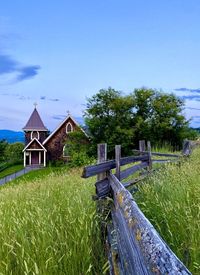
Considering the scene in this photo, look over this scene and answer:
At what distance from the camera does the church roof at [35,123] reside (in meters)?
57.0

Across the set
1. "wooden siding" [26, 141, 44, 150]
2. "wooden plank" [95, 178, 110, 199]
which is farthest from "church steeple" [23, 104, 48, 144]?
"wooden plank" [95, 178, 110, 199]

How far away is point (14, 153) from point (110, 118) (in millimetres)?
26726

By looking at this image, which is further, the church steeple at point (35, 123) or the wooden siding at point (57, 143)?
the church steeple at point (35, 123)

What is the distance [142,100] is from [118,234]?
143ft

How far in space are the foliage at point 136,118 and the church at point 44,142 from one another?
4.63 meters

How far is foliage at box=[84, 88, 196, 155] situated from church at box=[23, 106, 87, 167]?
463 cm

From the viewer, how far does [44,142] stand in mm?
53375

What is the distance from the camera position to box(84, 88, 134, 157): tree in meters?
42.5

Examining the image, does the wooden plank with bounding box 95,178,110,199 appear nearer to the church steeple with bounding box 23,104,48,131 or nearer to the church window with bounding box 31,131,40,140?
the church window with bounding box 31,131,40,140

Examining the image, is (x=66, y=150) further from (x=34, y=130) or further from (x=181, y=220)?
(x=181, y=220)

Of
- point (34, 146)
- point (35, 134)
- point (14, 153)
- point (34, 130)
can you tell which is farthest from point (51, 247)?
point (14, 153)

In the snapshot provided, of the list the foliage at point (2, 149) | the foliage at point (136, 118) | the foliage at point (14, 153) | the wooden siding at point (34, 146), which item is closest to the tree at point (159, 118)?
Answer: the foliage at point (136, 118)

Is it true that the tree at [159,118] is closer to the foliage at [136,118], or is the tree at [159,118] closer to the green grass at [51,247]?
the foliage at [136,118]

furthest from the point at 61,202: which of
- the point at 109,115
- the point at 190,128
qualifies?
the point at 190,128
